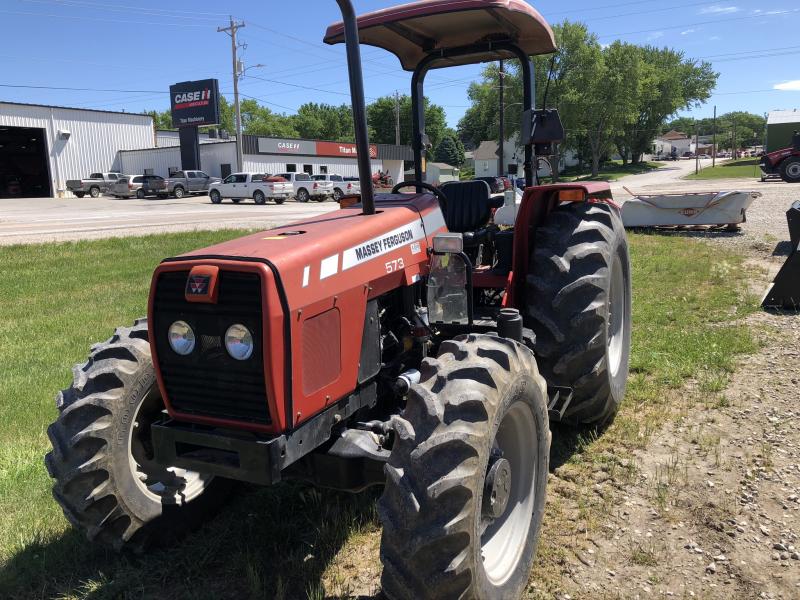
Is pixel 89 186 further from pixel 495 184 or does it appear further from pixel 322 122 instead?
pixel 322 122

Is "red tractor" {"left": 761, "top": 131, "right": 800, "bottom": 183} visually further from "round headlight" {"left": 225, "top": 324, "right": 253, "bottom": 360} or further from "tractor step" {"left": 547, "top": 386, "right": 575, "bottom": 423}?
"round headlight" {"left": 225, "top": 324, "right": 253, "bottom": 360}

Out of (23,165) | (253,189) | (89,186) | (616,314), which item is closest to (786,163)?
(253,189)

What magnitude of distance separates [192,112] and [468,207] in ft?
144

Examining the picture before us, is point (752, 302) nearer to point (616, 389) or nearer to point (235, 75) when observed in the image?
point (616, 389)

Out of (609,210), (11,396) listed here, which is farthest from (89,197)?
(609,210)

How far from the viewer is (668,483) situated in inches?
144

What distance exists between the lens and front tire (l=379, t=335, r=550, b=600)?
228cm

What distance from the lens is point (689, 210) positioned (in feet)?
45.4

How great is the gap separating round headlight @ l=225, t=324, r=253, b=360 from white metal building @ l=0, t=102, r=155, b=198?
46.7m

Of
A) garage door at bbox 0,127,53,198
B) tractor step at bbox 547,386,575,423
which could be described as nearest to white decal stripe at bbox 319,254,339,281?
tractor step at bbox 547,386,575,423

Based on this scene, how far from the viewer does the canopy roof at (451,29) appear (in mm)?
3441

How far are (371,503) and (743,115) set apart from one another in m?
196

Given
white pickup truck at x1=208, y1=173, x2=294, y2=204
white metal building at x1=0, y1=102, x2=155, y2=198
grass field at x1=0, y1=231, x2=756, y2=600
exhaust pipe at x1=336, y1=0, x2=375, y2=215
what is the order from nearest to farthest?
exhaust pipe at x1=336, y1=0, x2=375, y2=215
grass field at x1=0, y1=231, x2=756, y2=600
white pickup truck at x1=208, y1=173, x2=294, y2=204
white metal building at x1=0, y1=102, x2=155, y2=198

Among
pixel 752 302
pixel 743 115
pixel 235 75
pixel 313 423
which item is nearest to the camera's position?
pixel 313 423
